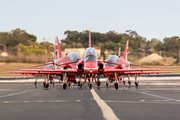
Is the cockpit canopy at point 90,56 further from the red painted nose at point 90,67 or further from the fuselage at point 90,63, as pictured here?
the red painted nose at point 90,67

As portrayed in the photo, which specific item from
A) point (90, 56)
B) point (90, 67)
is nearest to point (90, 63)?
point (90, 67)

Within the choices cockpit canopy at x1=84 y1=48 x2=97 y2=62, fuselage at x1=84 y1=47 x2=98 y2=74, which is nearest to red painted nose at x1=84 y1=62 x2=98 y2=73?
fuselage at x1=84 y1=47 x2=98 y2=74

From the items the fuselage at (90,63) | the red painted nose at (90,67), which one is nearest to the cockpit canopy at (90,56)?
the fuselage at (90,63)

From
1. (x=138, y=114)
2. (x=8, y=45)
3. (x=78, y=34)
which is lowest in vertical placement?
(x=138, y=114)

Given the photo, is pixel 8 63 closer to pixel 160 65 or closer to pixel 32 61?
pixel 32 61

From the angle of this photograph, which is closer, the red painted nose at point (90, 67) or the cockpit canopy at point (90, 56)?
the red painted nose at point (90, 67)

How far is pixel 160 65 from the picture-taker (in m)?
65.2

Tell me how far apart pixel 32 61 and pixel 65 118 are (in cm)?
4546

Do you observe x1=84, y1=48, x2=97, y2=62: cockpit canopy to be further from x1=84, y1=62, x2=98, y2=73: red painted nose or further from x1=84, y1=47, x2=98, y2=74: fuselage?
x1=84, y1=62, x2=98, y2=73: red painted nose

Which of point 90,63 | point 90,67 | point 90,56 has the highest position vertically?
point 90,56

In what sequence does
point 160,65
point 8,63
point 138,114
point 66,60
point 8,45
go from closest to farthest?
point 138,114, point 66,60, point 8,63, point 8,45, point 160,65

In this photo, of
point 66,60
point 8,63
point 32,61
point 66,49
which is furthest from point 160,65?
point 66,60

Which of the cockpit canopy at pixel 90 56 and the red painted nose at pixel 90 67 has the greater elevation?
the cockpit canopy at pixel 90 56

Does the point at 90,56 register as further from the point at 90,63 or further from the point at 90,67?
the point at 90,67
